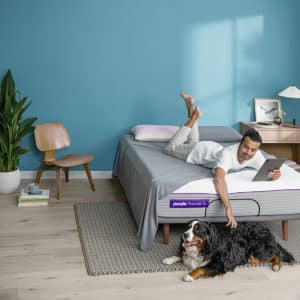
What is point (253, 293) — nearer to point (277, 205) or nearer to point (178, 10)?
point (277, 205)

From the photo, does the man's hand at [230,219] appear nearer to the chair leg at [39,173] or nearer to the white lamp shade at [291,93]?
the chair leg at [39,173]

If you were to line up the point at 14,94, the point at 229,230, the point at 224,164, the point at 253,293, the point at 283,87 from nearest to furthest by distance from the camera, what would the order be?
the point at 253,293
the point at 229,230
the point at 224,164
the point at 14,94
the point at 283,87

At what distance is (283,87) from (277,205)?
7.11 feet

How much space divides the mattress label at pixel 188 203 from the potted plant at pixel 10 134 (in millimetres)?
1666

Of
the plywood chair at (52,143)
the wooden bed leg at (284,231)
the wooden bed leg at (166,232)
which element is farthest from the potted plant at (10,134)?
the wooden bed leg at (284,231)

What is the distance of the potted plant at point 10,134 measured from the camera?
4.28 metres

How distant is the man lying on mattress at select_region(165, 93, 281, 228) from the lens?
3.22m

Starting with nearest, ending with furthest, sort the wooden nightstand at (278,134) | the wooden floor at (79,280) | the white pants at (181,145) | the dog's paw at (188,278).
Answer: the wooden floor at (79,280) → the dog's paw at (188,278) → the white pants at (181,145) → the wooden nightstand at (278,134)

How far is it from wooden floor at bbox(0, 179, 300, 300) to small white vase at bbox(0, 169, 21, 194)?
0.84 m

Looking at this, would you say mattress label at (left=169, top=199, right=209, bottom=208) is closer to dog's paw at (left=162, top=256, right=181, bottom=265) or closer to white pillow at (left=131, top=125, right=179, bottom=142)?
dog's paw at (left=162, top=256, right=181, bottom=265)

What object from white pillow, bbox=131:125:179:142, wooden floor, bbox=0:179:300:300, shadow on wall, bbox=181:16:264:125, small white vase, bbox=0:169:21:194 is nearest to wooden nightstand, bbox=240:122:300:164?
shadow on wall, bbox=181:16:264:125

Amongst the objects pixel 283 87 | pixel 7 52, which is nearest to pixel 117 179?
pixel 7 52

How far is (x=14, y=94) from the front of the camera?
14.7 feet

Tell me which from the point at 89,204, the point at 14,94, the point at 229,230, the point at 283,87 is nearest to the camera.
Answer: the point at 229,230
